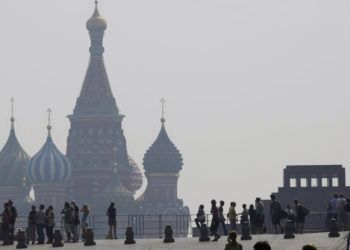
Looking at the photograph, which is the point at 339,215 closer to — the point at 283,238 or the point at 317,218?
the point at 283,238

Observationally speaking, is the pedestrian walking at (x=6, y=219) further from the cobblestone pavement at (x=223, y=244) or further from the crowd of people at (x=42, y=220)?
the cobblestone pavement at (x=223, y=244)

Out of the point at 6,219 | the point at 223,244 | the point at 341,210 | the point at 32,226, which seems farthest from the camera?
the point at 32,226

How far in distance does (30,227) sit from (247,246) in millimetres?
9952

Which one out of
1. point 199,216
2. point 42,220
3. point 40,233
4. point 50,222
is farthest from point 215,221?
point 40,233

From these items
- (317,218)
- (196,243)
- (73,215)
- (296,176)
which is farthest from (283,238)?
(296,176)

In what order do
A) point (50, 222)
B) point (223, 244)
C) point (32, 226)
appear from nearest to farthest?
point (223, 244), point (50, 222), point (32, 226)

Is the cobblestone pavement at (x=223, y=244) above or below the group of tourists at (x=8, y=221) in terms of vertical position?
below

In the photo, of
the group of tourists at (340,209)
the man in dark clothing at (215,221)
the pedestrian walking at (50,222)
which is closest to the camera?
the man in dark clothing at (215,221)

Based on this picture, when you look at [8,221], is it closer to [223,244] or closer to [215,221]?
[215,221]

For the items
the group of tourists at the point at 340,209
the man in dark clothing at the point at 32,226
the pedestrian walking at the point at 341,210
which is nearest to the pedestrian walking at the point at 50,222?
the man in dark clothing at the point at 32,226

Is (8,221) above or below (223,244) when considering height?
above

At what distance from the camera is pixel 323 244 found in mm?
55781

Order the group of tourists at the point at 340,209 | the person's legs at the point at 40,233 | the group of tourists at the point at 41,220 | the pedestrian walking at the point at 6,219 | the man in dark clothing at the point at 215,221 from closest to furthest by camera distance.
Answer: the man in dark clothing at the point at 215,221 < the pedestrian walking at the point at 6,219 < the group of tourists at the point at 41,220 < the person's legs at the point at 40,233 < the group of tourists at the point at 340,209

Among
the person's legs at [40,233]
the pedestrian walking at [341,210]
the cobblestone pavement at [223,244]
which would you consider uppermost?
the pedestrian walking at [341,210]
